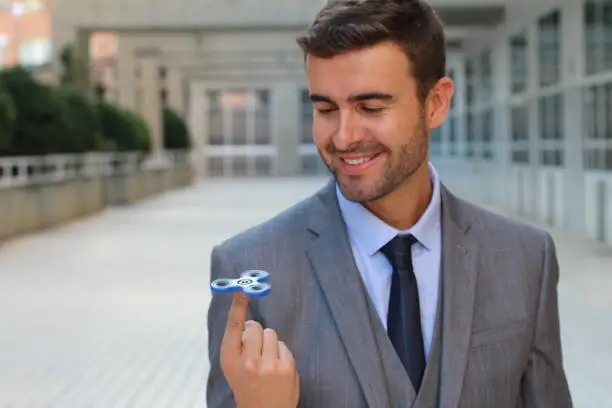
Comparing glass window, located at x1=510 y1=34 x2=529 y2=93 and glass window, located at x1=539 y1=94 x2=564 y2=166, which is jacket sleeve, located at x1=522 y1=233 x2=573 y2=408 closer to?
glass window, located at x1=539 y1=94 x2=564 y2=166

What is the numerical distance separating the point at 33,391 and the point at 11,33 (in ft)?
130

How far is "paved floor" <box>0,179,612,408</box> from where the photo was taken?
21.4ft

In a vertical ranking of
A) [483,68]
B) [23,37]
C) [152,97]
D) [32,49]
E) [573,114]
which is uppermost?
[23,37]

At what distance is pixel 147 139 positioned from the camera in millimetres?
26984

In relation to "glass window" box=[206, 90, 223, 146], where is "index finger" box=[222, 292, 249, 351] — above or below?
below

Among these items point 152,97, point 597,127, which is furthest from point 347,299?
point 152,97

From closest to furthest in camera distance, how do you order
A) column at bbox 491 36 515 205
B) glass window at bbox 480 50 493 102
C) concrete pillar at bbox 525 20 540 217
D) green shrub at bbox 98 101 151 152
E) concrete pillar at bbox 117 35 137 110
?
concrete pillar at bbox 525 20 540 217 < column at bbox 491 36 515 205 < green shrub at bbox 98 101 151 152 < glass window at bbox 480 50 493 102 < concrete pillar at bbox 117 35 137 110

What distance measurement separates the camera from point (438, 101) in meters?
1.72

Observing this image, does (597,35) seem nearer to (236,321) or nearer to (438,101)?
(438,101)

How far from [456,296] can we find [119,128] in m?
23.6

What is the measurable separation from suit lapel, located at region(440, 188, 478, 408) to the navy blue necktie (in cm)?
4

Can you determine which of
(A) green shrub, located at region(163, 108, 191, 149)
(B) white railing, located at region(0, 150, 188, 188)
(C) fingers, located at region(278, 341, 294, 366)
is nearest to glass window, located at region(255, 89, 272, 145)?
(A) green shrub, located at region(163, 108, 191, 149)

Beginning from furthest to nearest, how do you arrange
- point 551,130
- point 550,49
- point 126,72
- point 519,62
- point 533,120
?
point 126,72 → point 519,62 → point 533,120 → point 550,49 → point 551,130

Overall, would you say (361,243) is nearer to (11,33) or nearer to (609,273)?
(609,273)
